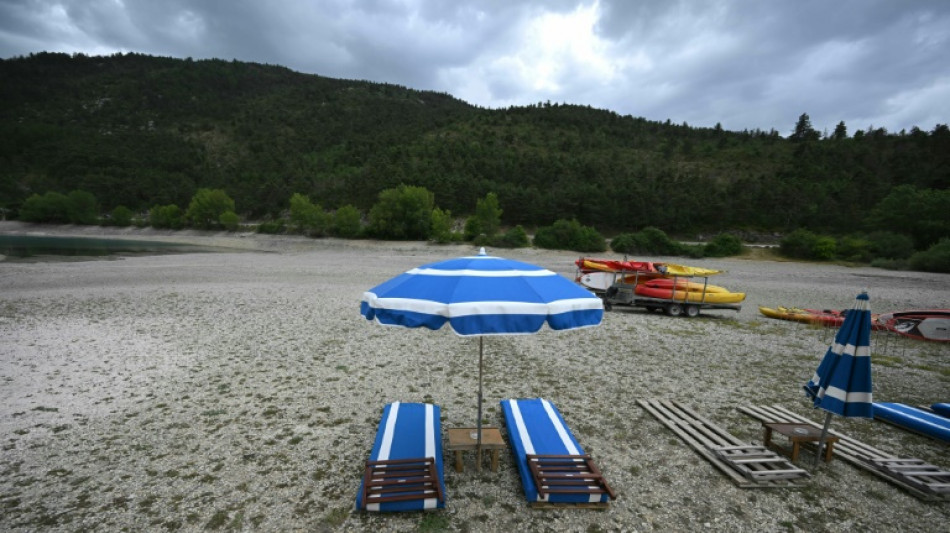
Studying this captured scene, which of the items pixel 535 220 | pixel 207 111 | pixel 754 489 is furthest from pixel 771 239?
pixel 207 111

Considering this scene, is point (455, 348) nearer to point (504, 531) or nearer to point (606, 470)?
point (606, 470)

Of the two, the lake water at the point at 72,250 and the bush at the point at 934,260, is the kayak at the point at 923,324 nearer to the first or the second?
the bush at the point at 934,260

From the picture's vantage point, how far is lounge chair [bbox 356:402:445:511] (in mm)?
4328

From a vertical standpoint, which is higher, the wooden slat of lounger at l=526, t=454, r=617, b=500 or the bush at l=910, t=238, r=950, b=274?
the bush at l=910, t=238, r=950, b=274

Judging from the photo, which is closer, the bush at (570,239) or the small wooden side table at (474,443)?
the small wooden side table at (474,443)

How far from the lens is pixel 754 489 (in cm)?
493

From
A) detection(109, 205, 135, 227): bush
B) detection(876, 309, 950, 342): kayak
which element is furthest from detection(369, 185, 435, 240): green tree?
detection(109, 205, 135, 227): bush

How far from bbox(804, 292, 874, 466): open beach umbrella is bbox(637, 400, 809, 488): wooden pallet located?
113cm

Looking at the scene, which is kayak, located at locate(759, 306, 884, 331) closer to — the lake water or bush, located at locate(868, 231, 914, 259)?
bush, located at locate(868, 231, 914, 259)

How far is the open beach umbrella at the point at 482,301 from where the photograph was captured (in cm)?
354

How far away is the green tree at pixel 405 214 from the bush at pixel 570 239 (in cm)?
1675

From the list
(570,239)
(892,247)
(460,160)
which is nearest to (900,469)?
(570,239)

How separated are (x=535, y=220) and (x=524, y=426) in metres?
63.4

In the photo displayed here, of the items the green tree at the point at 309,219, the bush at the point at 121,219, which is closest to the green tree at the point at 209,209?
the bush at the point at 121,219
